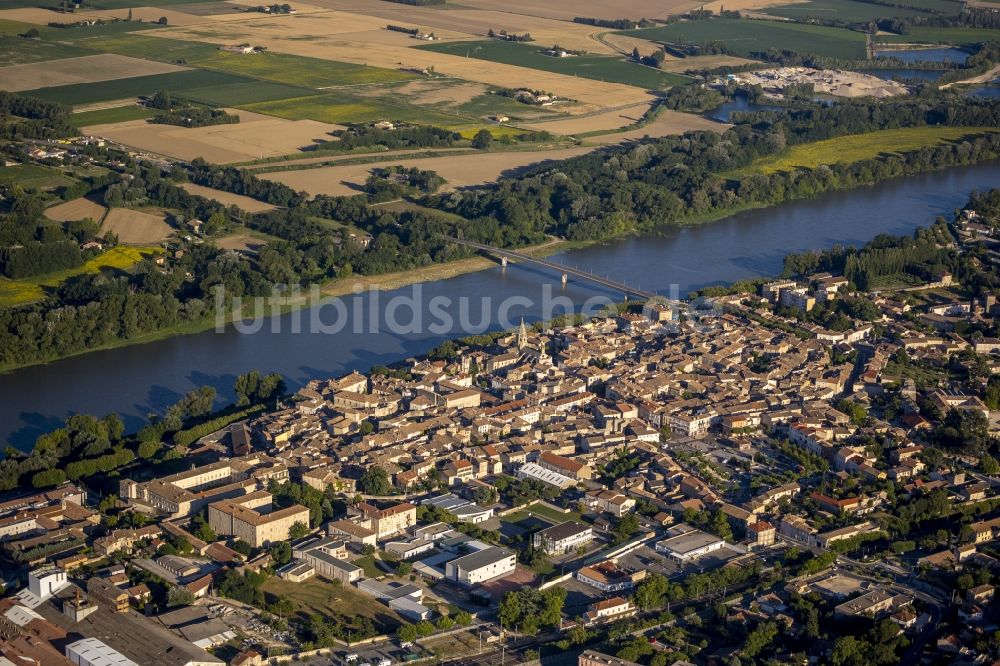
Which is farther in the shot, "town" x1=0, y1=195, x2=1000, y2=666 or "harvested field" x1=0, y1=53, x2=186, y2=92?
"harvested field" x1=0, y1=53, x2=186, y2=92

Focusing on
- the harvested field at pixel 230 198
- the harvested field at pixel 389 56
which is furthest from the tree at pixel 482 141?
the harvested field at pixel 230 198

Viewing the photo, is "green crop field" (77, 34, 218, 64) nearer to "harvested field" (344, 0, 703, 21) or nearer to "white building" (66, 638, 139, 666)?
"harvested field" (344, 0, 703, 21)

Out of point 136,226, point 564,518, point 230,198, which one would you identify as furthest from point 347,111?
point 564,518

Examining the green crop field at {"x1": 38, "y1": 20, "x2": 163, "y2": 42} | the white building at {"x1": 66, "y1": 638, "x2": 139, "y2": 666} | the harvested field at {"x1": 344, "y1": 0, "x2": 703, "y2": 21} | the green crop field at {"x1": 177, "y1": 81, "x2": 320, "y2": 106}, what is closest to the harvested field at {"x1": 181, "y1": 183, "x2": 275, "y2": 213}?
the green crop field at {"x1": 177, "y1": 81, "x2": 320, "y2": 106}

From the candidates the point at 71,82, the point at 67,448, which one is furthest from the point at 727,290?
the point at 71,82

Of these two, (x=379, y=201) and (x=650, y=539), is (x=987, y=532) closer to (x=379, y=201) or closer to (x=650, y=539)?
(x=650, y=539)

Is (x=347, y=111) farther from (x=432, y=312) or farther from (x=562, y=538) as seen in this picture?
(x=562, y=538)
